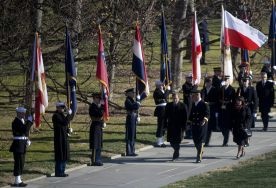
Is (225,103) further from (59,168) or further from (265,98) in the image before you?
(59,168)

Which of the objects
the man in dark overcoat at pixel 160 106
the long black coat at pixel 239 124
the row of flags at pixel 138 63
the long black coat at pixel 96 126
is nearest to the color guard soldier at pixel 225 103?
the row of flags at pixel 138 63

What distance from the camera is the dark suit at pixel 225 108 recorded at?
918 inches

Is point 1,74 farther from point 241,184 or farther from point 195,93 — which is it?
point 241,184

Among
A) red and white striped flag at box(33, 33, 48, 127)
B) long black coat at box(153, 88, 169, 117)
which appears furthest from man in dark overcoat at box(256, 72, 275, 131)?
red and white striped flag at box(33, 33, 48, 127)

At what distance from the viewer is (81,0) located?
24125mm

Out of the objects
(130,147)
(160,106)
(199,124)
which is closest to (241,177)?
(199,124)

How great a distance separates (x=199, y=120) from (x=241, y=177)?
2.83m

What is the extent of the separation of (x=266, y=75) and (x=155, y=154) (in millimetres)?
6074

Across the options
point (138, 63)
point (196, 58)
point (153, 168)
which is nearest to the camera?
point (153, 168)

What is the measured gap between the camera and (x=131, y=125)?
22.6 meters

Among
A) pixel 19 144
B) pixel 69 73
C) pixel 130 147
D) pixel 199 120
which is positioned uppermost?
A: pixel 69 73

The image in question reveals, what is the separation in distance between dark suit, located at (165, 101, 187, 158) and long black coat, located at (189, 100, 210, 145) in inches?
10.4

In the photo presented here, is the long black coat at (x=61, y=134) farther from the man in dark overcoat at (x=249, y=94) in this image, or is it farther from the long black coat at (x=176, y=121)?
the man in dark overcoat at (x=249, y=94)

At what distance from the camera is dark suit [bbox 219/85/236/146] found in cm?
2331
